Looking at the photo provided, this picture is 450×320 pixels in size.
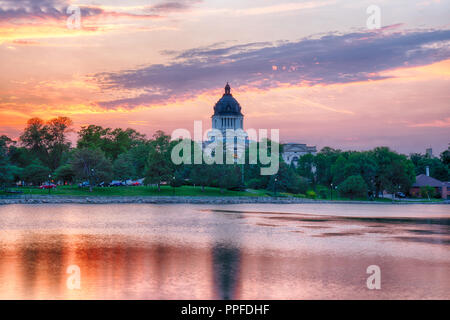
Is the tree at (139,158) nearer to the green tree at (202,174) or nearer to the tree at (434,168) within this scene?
the green tree at (202,174)

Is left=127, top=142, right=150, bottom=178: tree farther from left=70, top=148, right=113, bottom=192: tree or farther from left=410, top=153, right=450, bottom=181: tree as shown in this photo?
left=410, top=153, right=450, bottom=181: tree

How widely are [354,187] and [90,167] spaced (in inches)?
1963

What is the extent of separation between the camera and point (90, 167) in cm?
9625

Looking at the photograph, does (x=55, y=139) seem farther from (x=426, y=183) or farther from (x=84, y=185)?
(x=426, y=183)

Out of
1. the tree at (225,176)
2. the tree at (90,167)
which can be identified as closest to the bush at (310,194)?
the tree at (225,176)

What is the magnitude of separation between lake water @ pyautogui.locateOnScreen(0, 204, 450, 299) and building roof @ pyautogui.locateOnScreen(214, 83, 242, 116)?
143 metres

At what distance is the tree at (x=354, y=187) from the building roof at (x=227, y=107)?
8539cm

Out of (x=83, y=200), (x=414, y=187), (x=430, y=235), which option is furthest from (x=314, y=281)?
(x=414, y=187)

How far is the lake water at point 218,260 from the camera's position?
20938 millimetres

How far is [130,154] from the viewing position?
123 m

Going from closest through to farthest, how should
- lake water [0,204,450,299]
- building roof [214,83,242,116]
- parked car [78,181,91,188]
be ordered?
lake water [0,204,450,299], parked car [78,181,91,188], building roof [214,83,242,116]

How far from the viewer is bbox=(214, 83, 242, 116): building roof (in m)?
188

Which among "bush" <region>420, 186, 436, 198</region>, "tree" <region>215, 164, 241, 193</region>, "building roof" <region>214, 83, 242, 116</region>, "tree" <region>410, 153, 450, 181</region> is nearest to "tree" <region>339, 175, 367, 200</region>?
"bush" <region>420, 186, 436, 198</region>
